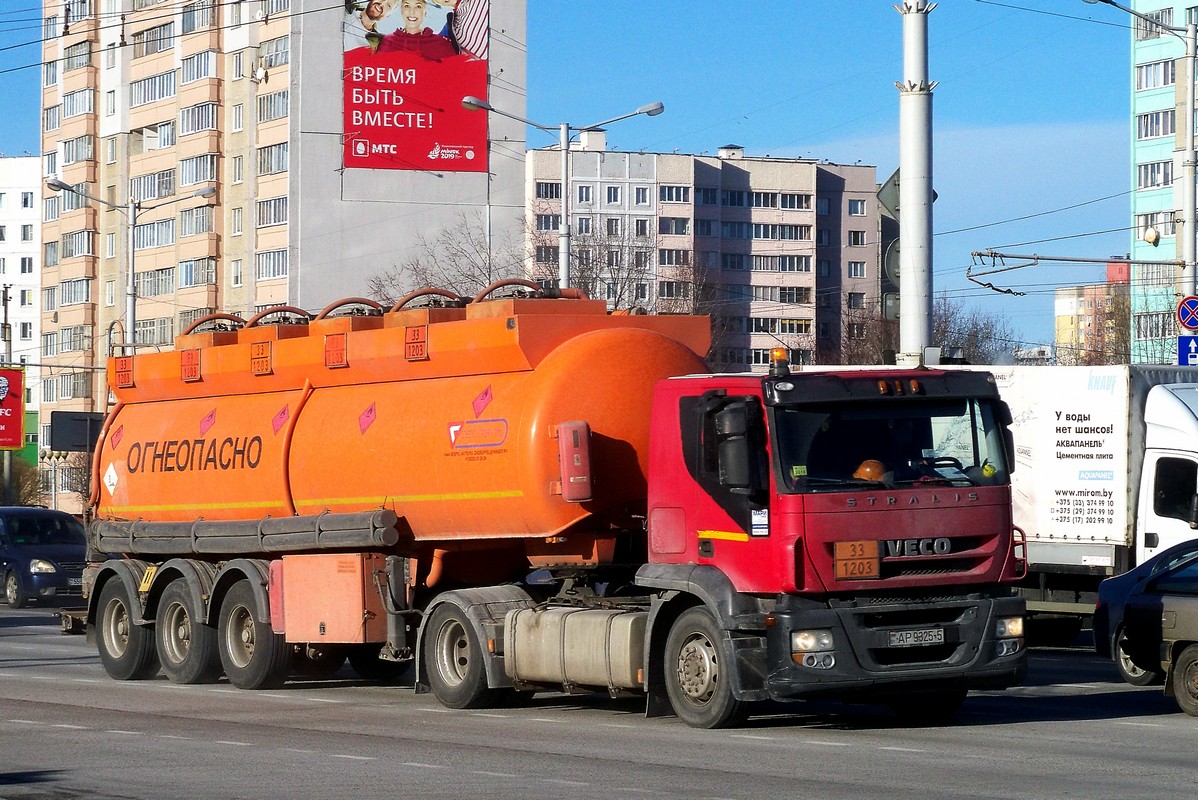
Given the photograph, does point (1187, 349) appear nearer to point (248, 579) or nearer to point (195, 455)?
point (195, 455)

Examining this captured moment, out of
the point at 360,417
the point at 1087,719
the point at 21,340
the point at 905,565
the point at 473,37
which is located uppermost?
the point at 473,37

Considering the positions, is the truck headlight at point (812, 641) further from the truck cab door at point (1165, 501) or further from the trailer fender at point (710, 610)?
the truck cab door at point (1165, 501)

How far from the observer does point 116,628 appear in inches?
810

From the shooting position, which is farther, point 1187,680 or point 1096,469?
point 1096,469

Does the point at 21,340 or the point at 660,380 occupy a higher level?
the point at 21,340

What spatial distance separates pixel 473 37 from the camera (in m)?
81.2

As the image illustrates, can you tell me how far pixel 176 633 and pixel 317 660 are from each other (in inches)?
72.1

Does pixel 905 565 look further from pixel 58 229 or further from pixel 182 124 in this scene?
pixel 58 229

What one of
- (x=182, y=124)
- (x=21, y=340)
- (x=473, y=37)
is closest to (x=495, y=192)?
(x=473, y=37)

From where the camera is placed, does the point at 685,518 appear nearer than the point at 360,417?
Yes

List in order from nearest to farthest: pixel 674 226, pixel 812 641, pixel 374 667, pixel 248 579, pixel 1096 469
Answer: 1. pixel 812 641
2. pixel 248 579
3. pixel 374 667
4. pixel 1096 469
5. pixel 674 226

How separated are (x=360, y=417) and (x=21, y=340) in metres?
128

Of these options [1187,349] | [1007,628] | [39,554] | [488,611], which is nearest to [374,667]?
[488,611]

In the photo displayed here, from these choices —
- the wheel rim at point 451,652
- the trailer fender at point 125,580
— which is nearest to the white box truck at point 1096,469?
the wheel rim at point 451,652
